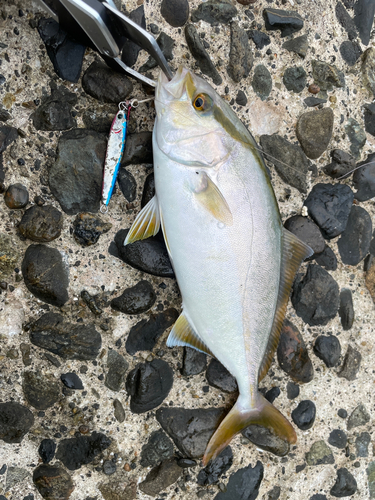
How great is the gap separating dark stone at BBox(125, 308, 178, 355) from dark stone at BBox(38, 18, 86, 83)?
48.1 inches

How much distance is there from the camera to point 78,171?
194cm

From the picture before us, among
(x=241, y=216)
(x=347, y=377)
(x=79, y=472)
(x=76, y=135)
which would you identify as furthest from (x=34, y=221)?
Result: (x=347, y=377)

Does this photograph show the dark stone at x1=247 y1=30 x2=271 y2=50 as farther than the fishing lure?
Yes

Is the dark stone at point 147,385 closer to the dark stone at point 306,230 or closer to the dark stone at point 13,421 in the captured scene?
the dark stone at point 13,421

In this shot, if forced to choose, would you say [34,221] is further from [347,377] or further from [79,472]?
[347,377]

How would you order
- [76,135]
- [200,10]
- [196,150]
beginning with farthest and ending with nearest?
[200,10], [76,135], [196,150]

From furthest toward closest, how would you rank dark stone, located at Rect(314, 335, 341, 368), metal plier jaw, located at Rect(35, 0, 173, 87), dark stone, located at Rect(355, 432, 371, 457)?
1. dark stone, located at Rect(355, 432, 371, 457)
2. dark stone, located at Rect(314, 335, 341, 368)
3. metal plier jaw, located at Rect(35, 0, 173, 87)

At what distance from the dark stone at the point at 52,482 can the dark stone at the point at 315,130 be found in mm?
2092

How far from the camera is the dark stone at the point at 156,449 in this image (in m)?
2.04

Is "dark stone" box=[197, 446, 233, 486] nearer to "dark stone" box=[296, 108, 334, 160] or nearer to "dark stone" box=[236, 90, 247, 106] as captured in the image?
"dark stone" box=[296, 108, 334, 160]

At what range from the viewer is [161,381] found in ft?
6.72

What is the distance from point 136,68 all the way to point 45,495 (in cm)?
209

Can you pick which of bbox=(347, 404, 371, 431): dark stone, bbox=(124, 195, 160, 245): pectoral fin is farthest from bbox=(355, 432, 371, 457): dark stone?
bbox=(124, 195, 160, 245): pectoral fin

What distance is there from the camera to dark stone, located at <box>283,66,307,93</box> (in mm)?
2305
